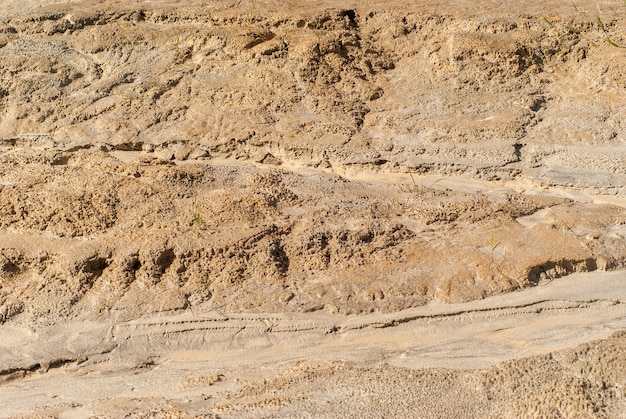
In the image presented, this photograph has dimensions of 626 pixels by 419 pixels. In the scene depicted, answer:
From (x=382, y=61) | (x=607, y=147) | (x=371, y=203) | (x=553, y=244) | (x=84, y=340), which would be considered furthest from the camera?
(x=382, y=61)

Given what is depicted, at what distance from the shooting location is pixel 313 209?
301cm

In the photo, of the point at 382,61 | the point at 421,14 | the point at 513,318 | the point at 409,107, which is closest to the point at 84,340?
the point at 513,318

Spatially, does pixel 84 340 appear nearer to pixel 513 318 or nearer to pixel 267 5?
pixel 513 318

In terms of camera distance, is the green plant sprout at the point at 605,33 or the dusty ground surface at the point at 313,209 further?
the green plant sprout at the point at 605,33

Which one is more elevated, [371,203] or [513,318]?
[371,203]

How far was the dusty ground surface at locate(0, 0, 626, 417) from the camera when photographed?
97.6 inches

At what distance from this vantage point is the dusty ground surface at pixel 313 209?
97.6 inches

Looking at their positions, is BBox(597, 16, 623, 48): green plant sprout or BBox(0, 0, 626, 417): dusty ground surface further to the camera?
BBox(597, 16, 623, 48): green plant sprout

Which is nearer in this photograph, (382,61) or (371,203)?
(371,203)

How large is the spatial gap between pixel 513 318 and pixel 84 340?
1.82m

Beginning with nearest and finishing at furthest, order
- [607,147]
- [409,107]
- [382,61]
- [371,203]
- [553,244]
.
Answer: [553,244] < [371,203] < [607,147] < [409,107] < [382,61]

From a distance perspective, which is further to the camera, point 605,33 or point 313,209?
point 605,33

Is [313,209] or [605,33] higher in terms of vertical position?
[605,33]

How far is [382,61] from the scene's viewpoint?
3.74 m
